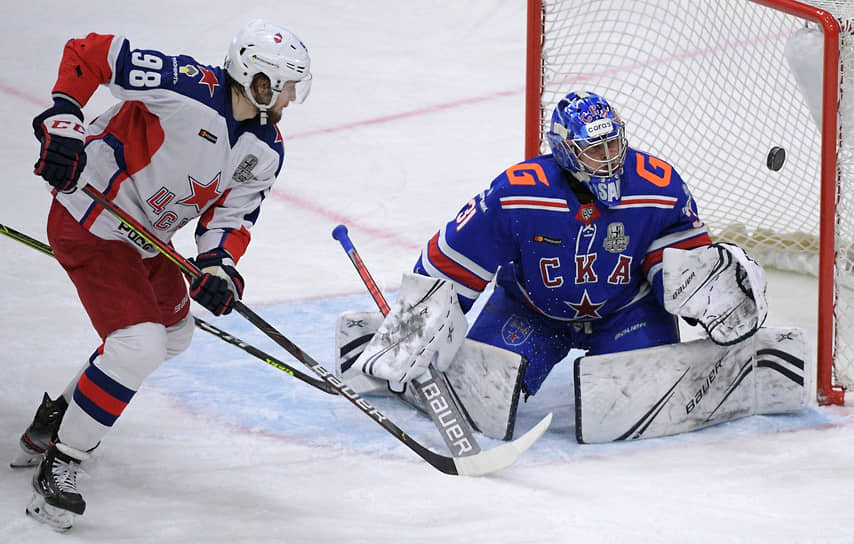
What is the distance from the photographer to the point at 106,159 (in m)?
2.62

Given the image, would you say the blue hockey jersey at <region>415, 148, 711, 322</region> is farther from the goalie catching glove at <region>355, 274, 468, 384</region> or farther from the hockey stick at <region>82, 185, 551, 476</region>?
the hockey stick at <region>82, 185, 551, 476</region>

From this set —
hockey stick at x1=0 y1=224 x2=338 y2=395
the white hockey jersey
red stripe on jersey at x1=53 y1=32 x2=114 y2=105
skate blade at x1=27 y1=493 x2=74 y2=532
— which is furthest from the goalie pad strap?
red stripe on jersey at x1=53 y1=32 x2=114 y2=105

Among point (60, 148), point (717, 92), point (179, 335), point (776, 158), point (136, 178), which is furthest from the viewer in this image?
point (717, 92)

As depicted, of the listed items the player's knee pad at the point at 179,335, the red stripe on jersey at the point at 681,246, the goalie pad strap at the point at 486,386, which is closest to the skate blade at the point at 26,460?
the player's knee pad at the point at 179,335

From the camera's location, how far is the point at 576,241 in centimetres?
290

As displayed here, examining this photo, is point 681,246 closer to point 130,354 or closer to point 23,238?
point 130,354

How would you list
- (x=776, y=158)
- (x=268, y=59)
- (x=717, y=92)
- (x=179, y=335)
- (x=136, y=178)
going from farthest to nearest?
(x=717, y=92) → (x=776, y=158) → (x=179, y=335) → (x=136, y=178) → (x=268, y=59)

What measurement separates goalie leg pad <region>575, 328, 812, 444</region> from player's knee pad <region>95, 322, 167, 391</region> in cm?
104

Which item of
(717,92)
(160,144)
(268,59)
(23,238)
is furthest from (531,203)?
(717,92)

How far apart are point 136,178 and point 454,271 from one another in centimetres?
85

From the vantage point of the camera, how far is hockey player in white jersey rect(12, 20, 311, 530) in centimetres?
243

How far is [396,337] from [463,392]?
222 millimetres

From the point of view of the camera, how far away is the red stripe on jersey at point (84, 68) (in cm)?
250

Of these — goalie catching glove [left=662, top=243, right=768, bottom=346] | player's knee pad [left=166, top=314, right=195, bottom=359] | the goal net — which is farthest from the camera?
the goal net
